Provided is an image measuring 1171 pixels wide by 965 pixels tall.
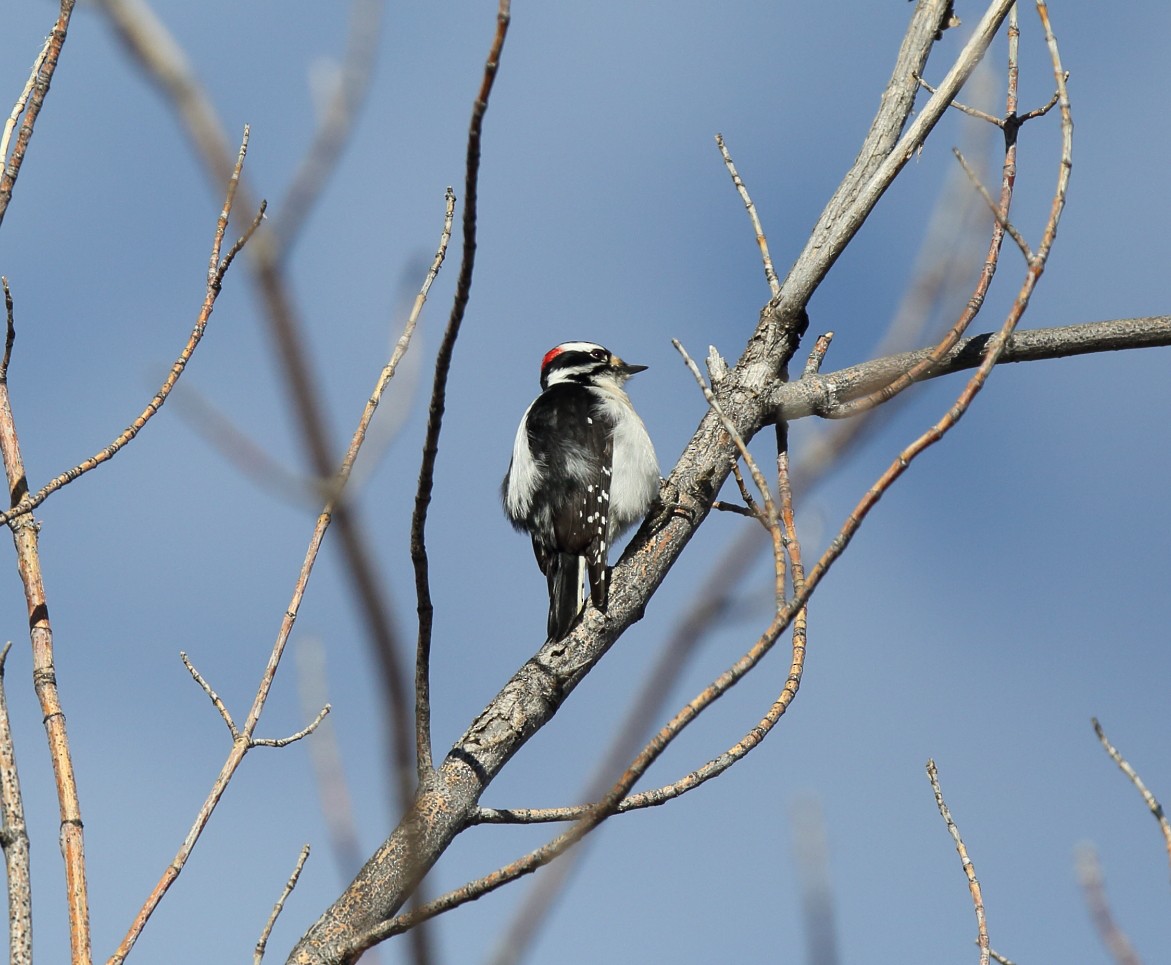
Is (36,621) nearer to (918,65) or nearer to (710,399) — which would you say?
(710,399)

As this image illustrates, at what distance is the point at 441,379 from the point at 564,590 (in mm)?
2865

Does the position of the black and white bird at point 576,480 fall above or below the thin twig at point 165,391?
above

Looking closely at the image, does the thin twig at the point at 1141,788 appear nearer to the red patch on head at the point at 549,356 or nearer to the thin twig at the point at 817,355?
the thin twig at the point at 817,355

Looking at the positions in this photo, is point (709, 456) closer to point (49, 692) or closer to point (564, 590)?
point (564, 590)

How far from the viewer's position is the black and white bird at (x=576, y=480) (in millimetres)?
4984

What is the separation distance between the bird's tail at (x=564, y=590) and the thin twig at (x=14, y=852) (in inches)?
67.0

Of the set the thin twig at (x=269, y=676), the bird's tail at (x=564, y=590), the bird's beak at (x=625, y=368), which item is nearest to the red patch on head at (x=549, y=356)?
the bird's beak at (x=625, y=368)

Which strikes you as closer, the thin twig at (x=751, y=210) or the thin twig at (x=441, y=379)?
the thin twig at (x=441, y=379)

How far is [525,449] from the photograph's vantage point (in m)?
5.79

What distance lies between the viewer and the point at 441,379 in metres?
1.84

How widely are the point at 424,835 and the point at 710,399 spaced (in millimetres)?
1411

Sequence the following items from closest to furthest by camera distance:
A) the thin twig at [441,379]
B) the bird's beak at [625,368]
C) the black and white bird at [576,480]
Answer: the thin twig at [441,379] → the black and white bird at [576,480] → the bird's beak at [625,368]

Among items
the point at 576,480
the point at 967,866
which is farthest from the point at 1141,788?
the point at 576,480

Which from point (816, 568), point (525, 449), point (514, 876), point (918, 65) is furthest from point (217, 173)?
point (525, 449)
